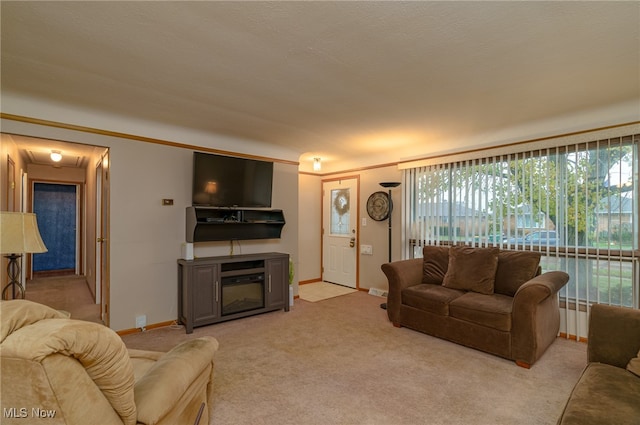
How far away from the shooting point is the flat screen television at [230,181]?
3.76 meters

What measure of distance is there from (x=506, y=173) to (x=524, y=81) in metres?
1.49

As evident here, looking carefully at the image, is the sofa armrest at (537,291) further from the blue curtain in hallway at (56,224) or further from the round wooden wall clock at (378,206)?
the blue curtain in hallway at (56,224)

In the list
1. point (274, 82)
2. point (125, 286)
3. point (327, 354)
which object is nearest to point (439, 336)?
point (327, 354)

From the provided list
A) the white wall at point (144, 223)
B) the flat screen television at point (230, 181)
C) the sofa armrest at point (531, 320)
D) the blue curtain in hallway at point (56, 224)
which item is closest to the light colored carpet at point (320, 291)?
the flat screen television at point (230, 181)

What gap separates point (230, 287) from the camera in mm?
3777

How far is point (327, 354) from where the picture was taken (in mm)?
2873

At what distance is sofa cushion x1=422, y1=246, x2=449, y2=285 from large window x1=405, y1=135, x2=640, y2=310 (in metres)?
0.44

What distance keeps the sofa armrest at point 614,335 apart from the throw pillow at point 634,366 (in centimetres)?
10

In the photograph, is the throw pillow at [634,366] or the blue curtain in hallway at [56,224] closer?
the throw pillow at [634,366]

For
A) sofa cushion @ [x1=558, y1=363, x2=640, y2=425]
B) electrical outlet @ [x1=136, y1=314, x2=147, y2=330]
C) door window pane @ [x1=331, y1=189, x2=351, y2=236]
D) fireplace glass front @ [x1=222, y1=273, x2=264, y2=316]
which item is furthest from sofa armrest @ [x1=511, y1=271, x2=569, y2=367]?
electrical outlet @ [x1=136, y1=314, x2=147, y2=330]

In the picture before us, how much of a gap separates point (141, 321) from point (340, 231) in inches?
138

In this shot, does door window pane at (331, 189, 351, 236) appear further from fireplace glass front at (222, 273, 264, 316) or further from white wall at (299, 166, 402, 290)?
fireplace glass front at (222, 273, 264, 316)

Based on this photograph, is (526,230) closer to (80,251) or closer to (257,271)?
(257,271)

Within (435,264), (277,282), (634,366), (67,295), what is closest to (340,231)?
(277,282)
